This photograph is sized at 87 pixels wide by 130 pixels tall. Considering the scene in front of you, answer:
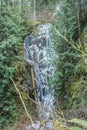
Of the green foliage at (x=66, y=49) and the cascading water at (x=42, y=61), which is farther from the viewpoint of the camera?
the cascading water at (x=42, y=61)

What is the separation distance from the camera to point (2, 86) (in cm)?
904

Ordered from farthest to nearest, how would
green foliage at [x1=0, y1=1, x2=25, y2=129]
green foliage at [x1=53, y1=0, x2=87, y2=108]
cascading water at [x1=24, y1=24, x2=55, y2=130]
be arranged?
1. cascading water at [x1=24, y1=24, x2=55, y2=130]
2. green foliage at [x1=0, y1=1, x2=25, y2=129]
3. green foliage at [x1=53, y1=0, x2=87, y2=108]

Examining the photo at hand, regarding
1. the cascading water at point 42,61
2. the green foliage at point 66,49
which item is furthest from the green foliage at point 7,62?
the green foliage at point 66,49

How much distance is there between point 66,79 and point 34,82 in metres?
1.72

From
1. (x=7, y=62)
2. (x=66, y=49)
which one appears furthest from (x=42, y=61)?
(x=66, y=49)

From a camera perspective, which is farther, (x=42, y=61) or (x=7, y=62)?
(x=42, y=61)

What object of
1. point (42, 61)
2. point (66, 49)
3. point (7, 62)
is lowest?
point (42, 61)

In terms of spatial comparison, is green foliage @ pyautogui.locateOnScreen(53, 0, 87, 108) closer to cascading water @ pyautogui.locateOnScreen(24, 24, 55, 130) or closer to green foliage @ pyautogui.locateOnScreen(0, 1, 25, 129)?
cascading water @ pyautogui.locateOnScreen(24, 24, 55, 130)

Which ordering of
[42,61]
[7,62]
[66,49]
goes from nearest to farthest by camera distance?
1. [66,49]
2. [7,62]
3. [42,61]

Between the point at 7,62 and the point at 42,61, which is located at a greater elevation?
the point at 7,62

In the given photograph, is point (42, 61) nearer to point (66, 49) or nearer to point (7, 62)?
point (7, 62)

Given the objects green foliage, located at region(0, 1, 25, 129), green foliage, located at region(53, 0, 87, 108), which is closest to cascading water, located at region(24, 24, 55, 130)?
green foliage, located at region(53, 0, 87, 108)

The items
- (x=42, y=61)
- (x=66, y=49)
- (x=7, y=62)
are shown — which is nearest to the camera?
(x=66, y=49)

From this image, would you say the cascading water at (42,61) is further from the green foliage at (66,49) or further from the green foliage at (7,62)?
the green foliage at (7,62)
